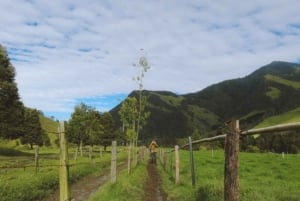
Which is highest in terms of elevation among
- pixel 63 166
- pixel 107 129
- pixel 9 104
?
pixel 9 104

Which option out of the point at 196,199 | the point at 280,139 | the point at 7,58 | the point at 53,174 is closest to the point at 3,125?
the point at 7,58

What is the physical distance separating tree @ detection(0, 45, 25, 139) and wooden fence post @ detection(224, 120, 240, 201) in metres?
53.1

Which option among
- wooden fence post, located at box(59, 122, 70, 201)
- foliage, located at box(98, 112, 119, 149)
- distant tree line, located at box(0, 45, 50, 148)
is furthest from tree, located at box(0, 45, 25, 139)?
wooden fence post, located at box(59, 122, 70, 201)

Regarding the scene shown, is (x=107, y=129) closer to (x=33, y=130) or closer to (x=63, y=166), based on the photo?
(x=33, y=130)

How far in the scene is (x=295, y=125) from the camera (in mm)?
5375

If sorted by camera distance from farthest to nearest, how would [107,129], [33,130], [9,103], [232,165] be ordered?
[107,129], [33,130], [9,103], [232,165]

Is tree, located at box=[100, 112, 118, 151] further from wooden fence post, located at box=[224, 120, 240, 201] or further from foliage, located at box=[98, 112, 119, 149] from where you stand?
wooden fence post, located at box=[224, 120, 240, 201]

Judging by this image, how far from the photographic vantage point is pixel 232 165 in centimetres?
768

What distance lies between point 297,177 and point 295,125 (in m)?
18.3

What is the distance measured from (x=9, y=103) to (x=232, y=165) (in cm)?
5495

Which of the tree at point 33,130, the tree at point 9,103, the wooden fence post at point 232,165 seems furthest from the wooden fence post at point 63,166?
the tree at point 33,130

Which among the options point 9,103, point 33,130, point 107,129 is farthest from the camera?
point 107,129

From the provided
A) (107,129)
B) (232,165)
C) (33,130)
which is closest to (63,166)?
(232,165)

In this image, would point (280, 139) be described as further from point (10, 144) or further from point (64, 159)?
point (64, 159)
